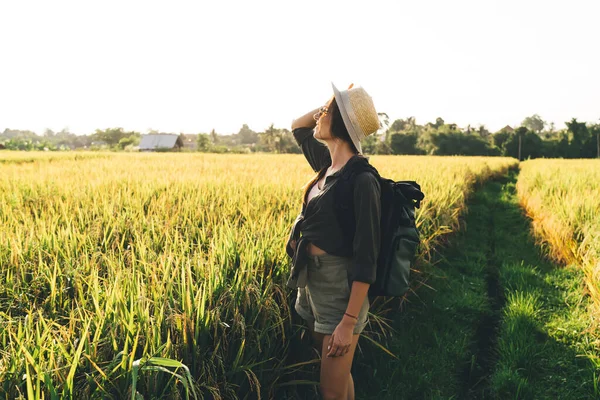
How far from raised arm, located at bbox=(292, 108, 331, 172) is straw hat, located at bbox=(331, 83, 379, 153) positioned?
580mm

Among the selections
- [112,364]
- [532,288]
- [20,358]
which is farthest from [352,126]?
[532,288]

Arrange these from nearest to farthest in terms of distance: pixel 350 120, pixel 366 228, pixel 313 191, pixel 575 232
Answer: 1. pixel 366 228
2. pixel 350 120
3. pixel 313 191
4. pixel 575 232

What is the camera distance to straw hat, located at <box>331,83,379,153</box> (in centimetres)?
161

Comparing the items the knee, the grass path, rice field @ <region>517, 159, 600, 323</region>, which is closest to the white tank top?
the knee

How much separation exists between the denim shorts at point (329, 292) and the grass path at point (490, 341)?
3.77ft

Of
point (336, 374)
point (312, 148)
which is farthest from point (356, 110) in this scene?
point (336, 374)

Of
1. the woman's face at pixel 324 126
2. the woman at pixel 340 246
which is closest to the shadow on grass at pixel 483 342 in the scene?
the woman at pixel 340 246

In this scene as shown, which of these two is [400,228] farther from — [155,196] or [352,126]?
[155,196]

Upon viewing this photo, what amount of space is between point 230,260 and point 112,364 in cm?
107

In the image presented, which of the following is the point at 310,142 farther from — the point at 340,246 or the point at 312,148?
the point at 340,246

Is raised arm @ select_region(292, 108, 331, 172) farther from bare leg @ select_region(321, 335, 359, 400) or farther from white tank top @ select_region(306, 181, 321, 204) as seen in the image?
bare leg @ select_region(321, 335, 359, 400)

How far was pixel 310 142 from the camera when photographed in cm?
227

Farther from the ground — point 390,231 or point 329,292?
point 390,231

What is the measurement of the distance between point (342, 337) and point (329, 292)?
21 cm
